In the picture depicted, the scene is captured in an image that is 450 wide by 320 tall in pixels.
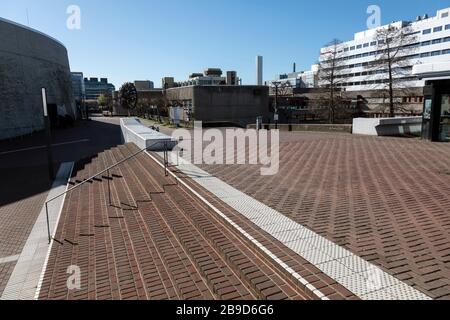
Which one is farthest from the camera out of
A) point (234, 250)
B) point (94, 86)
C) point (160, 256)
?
point (94, 86)

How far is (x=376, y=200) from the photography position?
20.5 feet

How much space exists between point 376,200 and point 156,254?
4110mm

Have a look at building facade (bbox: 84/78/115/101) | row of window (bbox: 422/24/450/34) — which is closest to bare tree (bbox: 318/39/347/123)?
row of window (bbox: 422/24/450/34)

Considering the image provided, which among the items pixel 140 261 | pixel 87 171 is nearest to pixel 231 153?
pixel 87 171

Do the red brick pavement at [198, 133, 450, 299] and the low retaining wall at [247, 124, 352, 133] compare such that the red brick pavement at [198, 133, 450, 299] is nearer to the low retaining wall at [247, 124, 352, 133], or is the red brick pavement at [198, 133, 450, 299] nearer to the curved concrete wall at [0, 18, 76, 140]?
the low retaining wall at [247, 124, 352, 133]

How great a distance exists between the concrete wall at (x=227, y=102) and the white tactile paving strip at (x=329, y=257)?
41805mm

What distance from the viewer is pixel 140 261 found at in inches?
199

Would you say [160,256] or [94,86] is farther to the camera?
[94,86]

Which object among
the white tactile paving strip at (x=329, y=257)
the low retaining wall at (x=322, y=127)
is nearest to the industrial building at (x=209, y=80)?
the low retaining wall at (x=322, y=127)

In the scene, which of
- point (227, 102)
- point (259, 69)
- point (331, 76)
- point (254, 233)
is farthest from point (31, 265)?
point (259, 69)

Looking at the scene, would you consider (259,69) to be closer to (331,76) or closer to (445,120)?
(331,76)

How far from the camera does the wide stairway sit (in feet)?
13.2

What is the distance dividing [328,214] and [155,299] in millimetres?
3134
